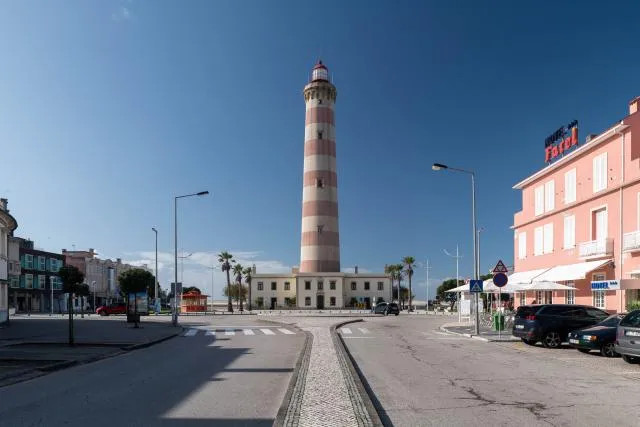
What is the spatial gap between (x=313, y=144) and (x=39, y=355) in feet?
187

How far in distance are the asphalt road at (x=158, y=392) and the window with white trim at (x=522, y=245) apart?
30.2m

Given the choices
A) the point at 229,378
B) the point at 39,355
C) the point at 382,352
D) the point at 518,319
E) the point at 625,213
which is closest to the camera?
the point at 229,378

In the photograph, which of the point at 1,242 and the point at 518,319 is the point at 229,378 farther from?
the point at 1,242

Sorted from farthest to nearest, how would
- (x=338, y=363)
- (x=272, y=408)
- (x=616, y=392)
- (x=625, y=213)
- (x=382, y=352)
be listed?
(x=625, y=213), (x=382, y=352), (x=338, y=363), (x=616, y=392), (x=272, y=408)

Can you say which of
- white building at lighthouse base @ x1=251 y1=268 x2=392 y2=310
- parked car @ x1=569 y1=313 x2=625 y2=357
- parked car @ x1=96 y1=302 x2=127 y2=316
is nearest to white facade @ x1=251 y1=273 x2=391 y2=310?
white building at lighthouse base @ x1=251 y1=268 x2=392 y2=310

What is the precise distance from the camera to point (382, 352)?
756 inches

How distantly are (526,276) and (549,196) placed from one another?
575 cm

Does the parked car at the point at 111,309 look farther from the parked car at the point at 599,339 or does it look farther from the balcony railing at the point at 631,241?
the parked car at the point at 599,339

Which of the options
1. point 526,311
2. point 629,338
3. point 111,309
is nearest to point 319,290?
point 111,309

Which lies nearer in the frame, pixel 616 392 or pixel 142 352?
pixel 616 392

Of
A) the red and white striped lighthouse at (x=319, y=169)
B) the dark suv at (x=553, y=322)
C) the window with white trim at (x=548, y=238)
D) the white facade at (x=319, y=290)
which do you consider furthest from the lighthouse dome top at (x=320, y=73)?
the dark suv at (x=553, y=322)

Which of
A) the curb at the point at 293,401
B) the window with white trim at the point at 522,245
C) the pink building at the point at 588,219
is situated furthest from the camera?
the window with white trim at the point at 522,245

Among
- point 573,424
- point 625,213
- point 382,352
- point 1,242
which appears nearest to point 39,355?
point 382,352

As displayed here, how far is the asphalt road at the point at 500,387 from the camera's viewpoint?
8773mm
